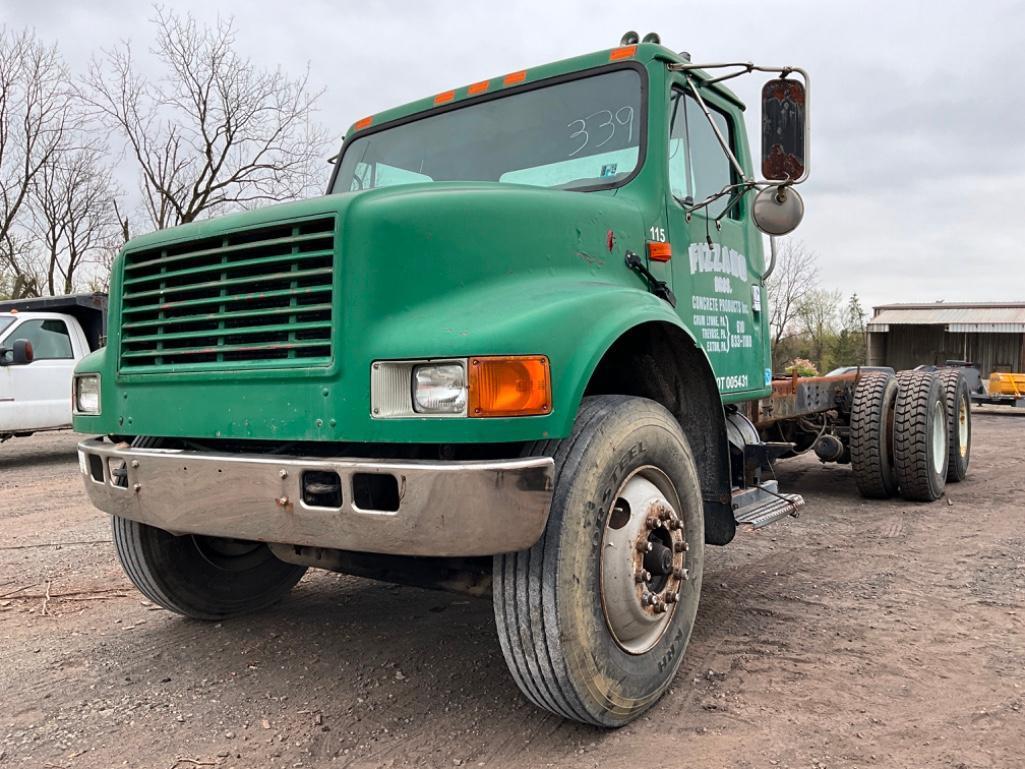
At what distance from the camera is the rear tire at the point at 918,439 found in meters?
6.72

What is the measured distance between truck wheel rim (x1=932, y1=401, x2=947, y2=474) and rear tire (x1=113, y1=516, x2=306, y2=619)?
535cm

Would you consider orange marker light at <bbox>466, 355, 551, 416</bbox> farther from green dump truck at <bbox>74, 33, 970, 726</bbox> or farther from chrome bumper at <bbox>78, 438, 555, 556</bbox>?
chrome bumper at <bbox>78, 438, 555, 556</bbox>

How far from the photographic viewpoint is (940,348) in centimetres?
2762

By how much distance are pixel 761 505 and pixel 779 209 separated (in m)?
1.48

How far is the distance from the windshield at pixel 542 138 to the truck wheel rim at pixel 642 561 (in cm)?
143

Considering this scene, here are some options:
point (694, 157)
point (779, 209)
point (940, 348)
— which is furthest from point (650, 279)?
point (940, 348)

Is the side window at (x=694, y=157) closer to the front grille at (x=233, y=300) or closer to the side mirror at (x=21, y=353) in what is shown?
the front grille at (x=233, y=300)

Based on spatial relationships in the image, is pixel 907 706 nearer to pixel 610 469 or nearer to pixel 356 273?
pixel 610 469

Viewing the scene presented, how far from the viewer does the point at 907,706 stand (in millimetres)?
2873

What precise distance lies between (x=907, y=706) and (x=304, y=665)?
223 cm

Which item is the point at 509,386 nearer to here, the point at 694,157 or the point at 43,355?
the point at 694,157

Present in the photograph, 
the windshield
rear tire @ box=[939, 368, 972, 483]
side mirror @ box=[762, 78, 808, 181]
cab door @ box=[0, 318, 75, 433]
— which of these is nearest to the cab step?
side mirror @ box=[762, 78, 808, 181]

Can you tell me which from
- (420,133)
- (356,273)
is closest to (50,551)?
(420,133)

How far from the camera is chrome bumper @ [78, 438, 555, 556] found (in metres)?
2.28
